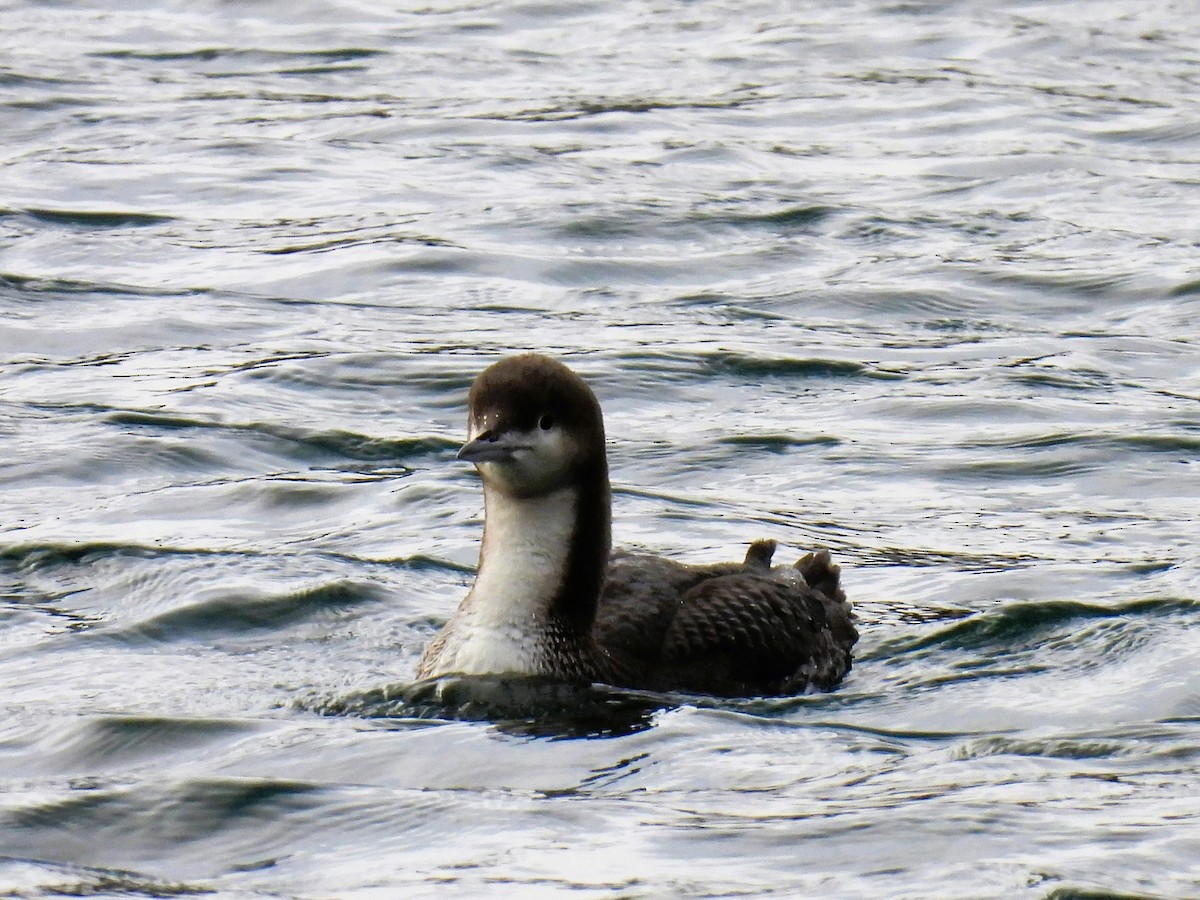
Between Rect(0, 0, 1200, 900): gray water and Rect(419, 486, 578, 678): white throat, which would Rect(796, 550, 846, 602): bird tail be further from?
Rect(419, 486, 578, 678): white throat

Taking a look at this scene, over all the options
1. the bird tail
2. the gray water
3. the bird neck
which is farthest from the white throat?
the bird tail

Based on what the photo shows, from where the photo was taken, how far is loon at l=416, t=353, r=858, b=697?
293 inches

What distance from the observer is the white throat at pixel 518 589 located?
766 cm

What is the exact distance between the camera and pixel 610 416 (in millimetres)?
12031

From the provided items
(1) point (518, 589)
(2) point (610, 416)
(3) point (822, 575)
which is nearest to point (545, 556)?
(1) point (518, 589)

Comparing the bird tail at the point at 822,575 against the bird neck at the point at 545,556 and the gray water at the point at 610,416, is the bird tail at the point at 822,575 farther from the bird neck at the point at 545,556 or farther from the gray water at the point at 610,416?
the bird neck at the point at 545,556

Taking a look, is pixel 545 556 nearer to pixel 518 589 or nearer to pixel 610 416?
pixel 518 589

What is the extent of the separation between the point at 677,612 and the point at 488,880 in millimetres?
1921

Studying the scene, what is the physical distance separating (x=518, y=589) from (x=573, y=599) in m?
0.18

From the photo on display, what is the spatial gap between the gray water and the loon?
0.19m

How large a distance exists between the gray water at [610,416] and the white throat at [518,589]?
25cm

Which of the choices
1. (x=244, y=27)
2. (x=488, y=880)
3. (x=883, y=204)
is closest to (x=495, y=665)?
(x=488, y=880)

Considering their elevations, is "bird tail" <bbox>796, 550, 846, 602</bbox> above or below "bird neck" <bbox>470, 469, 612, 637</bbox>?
below

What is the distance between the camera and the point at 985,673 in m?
8.30
